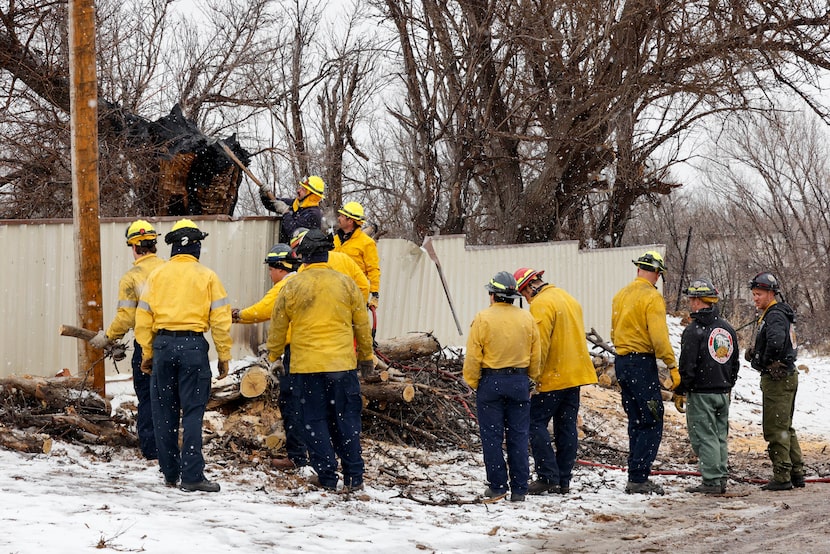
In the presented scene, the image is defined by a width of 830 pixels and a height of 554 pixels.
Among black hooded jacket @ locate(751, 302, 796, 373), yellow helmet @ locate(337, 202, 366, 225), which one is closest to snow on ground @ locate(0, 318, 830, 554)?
black hooded jacket @ locate(751, 302, 796, 373)

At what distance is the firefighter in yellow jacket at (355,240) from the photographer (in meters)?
9.19

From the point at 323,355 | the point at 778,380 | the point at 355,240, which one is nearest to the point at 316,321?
the point at 323,355

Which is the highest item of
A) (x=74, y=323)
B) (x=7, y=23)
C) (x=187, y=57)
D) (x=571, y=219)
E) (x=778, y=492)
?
(x=187, y=57)

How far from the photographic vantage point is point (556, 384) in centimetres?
786

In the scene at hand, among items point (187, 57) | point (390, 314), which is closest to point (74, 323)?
point (390, 314)

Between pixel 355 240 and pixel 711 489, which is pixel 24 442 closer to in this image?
pixel 355 240

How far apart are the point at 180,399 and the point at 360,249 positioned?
2904 millimetres

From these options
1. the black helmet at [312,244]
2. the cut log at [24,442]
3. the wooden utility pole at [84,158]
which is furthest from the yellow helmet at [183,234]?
the cut log at [24,442]

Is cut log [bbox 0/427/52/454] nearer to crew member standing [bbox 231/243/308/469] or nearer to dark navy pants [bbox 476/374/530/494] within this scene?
crew member standing [bbox 231/243/308/469]

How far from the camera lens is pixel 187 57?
21.3m

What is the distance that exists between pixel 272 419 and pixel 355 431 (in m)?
2.05

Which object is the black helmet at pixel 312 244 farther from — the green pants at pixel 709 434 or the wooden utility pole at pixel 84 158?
the green pants at pixel 709 434

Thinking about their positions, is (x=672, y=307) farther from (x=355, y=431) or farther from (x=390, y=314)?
(x=355, y=431)

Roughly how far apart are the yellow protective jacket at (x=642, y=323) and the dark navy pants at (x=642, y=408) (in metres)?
0.10
